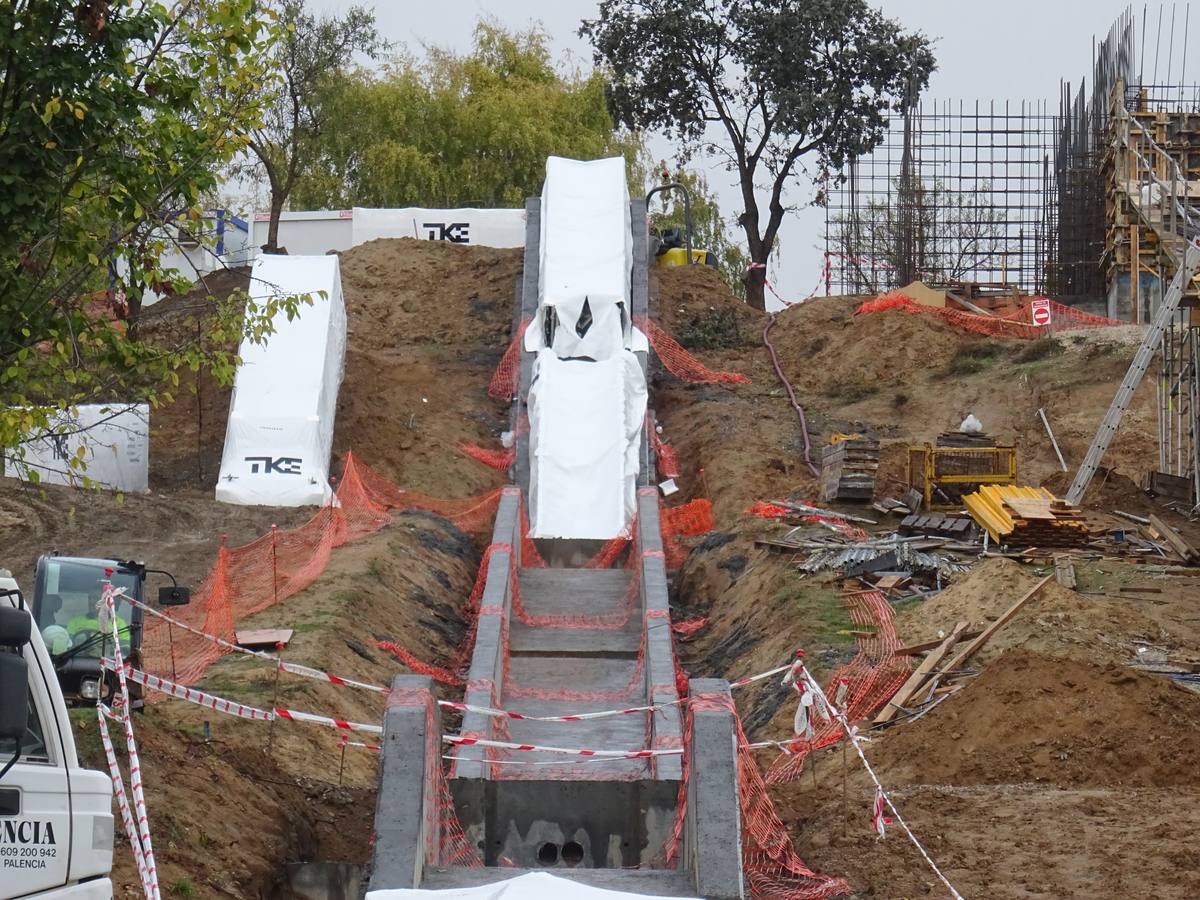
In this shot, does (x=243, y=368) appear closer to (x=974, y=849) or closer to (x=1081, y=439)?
(x=1081, y=439)

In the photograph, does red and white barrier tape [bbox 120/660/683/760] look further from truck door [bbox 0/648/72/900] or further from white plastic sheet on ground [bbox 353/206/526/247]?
white plastic sheet on ground [bbox 353/206/526/247]

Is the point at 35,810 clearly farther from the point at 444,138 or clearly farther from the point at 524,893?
the point at 444,138

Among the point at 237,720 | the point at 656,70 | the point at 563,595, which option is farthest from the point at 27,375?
the point at 656,70

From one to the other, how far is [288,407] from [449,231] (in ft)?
49.9

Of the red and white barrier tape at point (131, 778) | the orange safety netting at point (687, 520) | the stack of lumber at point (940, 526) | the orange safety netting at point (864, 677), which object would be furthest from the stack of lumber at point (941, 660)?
the orange safety netting at point (687, 520)

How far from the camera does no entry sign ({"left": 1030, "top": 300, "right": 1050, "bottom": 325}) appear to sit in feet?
119

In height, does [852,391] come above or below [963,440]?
above

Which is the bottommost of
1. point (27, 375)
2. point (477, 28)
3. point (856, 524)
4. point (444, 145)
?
point (856, 524)

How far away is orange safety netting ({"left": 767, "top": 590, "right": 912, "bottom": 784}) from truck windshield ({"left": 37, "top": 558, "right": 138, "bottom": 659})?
5873mm

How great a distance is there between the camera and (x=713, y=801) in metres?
12.7

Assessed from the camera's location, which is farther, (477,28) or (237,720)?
(477,28)

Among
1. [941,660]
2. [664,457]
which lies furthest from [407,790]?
[664,457]

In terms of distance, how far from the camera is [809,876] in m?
13.1

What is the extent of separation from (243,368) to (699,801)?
19483mm
